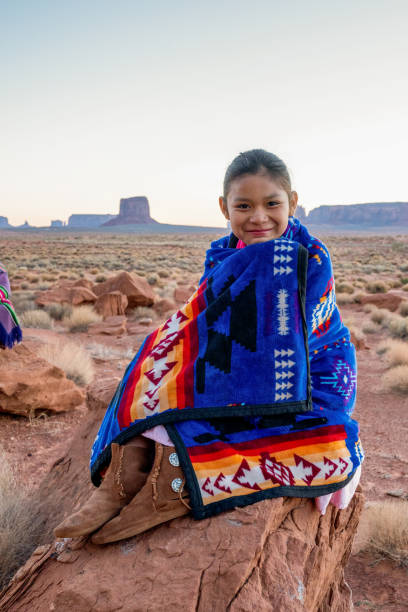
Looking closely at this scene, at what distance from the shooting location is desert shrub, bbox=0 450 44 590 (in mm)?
2377

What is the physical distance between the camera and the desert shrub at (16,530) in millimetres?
2377

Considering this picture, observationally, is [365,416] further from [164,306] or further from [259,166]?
[164,306]

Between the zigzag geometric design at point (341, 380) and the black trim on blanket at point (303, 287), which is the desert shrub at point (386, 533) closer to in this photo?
the zigzag geometric design at point (341, 380)

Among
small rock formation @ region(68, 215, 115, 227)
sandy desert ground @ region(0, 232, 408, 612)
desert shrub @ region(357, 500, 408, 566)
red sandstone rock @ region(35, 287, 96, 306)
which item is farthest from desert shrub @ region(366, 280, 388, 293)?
small rock formation @ region(68, 215, 115, 227)

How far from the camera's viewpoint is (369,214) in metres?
150

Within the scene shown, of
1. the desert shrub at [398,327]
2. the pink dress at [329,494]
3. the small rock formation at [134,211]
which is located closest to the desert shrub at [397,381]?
the desert shrub at [398,327]

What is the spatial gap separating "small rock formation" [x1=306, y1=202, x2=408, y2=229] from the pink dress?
485 feet

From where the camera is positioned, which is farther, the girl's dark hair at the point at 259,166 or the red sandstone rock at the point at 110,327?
the red sandstone rock at the point at 110,327

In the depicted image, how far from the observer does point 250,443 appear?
185cm

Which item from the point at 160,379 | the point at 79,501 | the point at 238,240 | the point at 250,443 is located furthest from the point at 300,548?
the point at 238,240

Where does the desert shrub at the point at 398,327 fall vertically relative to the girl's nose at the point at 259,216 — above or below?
below

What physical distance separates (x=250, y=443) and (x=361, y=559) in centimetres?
226

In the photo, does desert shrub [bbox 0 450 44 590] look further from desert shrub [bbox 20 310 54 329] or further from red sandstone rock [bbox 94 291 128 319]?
red sandstone rock [bbox 94 291 128 319]

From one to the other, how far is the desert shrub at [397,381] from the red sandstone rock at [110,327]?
5960 millimetres
